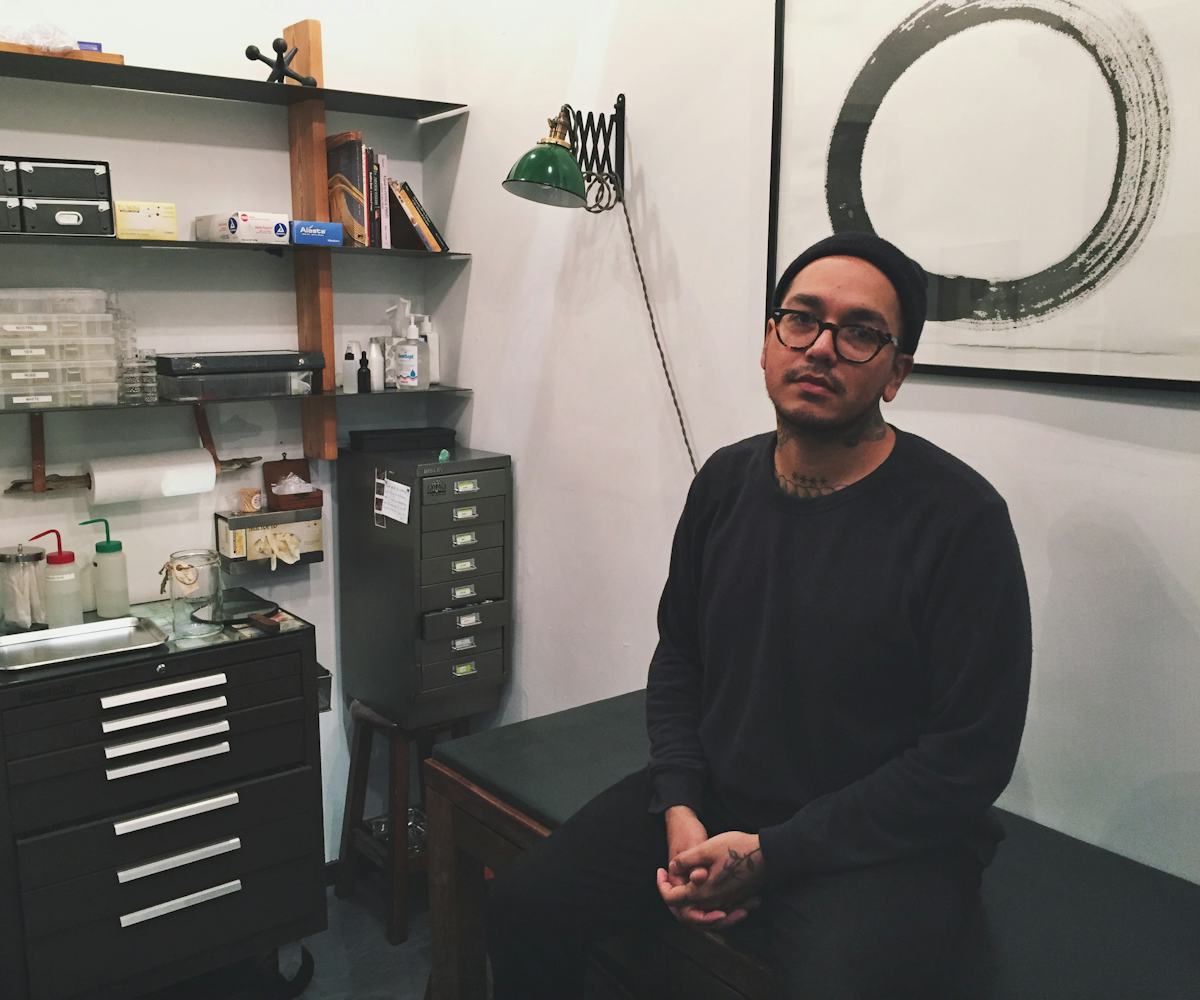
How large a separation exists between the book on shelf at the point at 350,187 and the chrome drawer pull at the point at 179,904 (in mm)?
1569

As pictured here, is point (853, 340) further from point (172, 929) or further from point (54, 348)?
point (172, 929)

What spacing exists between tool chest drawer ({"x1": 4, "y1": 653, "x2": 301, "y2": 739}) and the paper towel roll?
51cm

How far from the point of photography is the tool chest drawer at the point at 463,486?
255 centimetres

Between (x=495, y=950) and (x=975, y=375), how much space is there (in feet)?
3.86

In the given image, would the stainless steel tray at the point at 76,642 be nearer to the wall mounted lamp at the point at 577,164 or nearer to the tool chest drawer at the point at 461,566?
the tool chest drawer at the point at 461,566

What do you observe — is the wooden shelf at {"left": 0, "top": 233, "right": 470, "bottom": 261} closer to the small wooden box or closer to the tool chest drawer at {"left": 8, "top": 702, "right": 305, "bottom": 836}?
the small wooden box

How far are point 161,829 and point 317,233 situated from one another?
55.6 inches

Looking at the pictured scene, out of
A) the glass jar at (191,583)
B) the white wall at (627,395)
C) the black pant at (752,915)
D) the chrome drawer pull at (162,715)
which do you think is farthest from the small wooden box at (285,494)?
the black pant at (752,915)

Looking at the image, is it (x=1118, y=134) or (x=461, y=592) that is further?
(x=461, y=592)

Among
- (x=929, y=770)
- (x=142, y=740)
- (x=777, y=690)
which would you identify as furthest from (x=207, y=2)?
(x=929, y=770)

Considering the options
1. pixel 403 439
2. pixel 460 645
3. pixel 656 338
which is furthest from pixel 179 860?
pixel 656 338

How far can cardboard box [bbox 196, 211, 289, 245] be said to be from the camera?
2439 millimetres

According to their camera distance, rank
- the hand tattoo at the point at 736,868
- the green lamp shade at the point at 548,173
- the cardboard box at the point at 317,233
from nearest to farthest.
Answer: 1. the hand tattoo at the point at 736,868
2. the green lamp shade at the point at 548,173
3. the cardboard box at the point at 317,233

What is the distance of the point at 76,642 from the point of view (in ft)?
7.41
